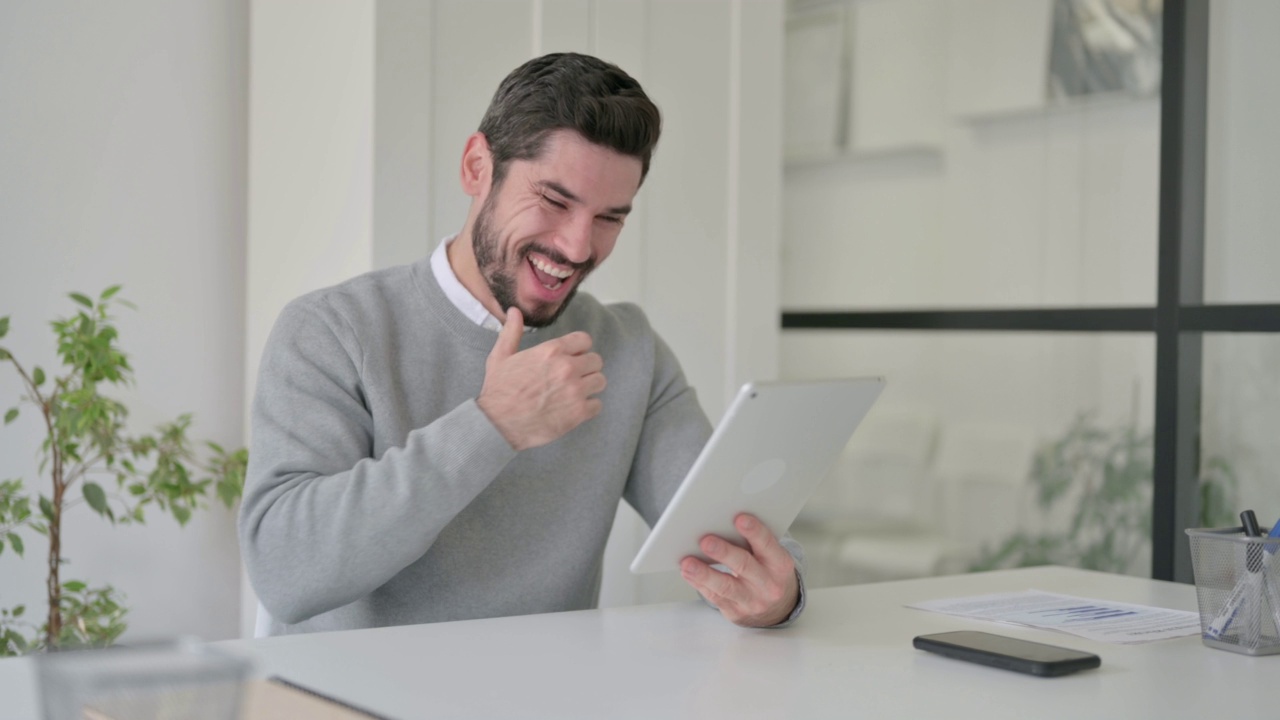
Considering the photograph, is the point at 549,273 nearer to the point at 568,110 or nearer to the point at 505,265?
the point at 505,265

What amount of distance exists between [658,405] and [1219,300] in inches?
48.1

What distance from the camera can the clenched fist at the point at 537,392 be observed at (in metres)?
1.51

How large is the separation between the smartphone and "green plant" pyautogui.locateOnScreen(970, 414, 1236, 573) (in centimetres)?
137

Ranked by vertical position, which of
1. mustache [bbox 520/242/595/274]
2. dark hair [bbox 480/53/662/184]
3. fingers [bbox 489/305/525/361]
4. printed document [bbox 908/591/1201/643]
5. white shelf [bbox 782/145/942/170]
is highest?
white shelf [bbox 782/145/942/170]

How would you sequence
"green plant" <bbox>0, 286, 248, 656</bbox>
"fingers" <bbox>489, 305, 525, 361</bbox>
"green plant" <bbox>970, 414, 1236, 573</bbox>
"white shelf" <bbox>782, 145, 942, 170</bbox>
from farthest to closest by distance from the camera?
"white shelf" <bbox>782, 145, 942, 170</bbox>, "green plant" <bbox>970, 414, 1236, 573</bbox>, "green plant" <bbox>0, 286, 248, 656</bbox>, "fingers" <bbox>489, 305, 525, 361</bbox>

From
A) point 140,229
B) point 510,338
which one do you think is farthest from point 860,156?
point 510,338

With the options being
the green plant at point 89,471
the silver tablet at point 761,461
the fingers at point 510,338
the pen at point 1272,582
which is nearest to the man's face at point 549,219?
the fingers at point 510,338

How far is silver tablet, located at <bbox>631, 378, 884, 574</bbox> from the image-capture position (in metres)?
1.30

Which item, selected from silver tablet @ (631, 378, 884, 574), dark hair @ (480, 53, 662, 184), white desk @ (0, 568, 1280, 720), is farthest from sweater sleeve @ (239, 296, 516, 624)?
dark hair @ (480, 53, 662, 184)

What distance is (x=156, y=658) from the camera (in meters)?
0.61

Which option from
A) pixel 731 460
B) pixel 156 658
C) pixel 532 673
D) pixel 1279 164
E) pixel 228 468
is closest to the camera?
pixel 156 658

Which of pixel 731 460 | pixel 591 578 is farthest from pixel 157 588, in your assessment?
pixel 731 460

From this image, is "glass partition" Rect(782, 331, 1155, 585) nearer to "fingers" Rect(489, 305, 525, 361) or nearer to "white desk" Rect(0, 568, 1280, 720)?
"white desk" Rect(0, 568, 1280, 720)

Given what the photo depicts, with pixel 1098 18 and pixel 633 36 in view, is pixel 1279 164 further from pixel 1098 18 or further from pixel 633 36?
pixel 633 36
